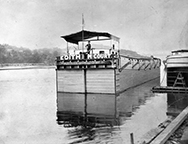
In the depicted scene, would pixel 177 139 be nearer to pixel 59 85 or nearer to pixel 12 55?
pixel 59 85

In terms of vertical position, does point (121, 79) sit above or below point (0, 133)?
above

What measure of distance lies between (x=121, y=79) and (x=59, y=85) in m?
3.60

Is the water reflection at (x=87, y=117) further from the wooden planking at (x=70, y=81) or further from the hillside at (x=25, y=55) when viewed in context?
the hillside at (x=25, y=55)

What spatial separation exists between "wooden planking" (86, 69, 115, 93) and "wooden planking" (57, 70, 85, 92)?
43cm

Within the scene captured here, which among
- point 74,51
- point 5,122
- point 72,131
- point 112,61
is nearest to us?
point 72,131

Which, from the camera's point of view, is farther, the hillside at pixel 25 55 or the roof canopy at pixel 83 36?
the hillside at pixel 25 55

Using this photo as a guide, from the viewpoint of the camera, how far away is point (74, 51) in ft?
46.5

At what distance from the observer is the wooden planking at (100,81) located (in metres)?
11.6

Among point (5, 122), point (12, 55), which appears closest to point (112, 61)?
point (5, 122)

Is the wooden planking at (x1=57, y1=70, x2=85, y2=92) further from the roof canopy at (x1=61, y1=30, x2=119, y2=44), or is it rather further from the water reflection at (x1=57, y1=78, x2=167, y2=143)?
the water reflection at (x1=57, y1=78, x2=167, y2=143)

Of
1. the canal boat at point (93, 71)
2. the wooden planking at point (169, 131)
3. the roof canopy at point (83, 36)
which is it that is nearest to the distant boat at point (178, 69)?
the canal boat at point (93, 71)

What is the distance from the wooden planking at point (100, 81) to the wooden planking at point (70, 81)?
0.43 m

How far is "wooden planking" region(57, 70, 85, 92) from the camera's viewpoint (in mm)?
12195

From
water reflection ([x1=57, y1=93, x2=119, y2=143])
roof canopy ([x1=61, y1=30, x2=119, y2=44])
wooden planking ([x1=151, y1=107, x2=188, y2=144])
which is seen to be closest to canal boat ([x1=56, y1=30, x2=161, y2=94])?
roof canopy ([x1=61, y1=30, x2=119, y2=44])
